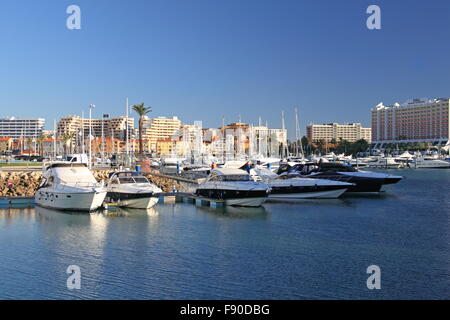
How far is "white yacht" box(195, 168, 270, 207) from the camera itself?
38.1 metres

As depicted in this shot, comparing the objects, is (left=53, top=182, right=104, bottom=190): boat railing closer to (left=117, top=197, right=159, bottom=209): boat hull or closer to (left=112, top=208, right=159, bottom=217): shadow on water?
(left=112, top=208, right=159, bottom=217): shadow on water

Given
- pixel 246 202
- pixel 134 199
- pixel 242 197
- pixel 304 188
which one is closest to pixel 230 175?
pixel 242 197

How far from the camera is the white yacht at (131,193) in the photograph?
121 ft

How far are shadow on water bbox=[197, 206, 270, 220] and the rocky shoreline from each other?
10669mm

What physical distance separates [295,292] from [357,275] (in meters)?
3.23

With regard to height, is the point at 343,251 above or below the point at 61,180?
below

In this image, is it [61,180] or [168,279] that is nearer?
[168,279]

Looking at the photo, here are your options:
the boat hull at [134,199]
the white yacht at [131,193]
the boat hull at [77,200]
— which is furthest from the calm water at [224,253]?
the white yacht at [131,193]

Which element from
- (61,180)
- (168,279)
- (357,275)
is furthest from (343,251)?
(61,180)

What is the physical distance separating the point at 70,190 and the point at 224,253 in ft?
52.4

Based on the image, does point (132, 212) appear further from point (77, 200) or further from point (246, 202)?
point (246, 202)

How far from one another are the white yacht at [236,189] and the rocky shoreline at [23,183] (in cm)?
850

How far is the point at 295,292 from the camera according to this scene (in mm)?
17438
